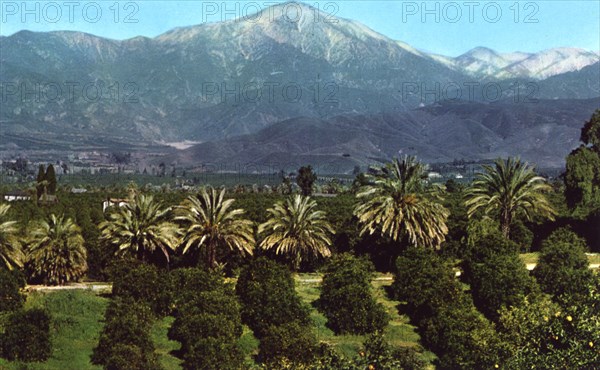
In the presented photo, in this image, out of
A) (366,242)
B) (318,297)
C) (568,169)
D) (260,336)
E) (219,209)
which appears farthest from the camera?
(568,169)

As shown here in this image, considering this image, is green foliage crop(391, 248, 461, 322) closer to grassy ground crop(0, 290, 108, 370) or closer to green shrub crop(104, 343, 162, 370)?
green shrub crop(104, 343, 162, 370)

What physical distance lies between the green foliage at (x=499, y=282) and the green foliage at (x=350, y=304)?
694 centimetres

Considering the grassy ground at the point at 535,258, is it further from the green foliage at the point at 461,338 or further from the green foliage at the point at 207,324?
the green foliage at the point at 207,324

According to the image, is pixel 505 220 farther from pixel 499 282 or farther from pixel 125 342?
pixel 125 342

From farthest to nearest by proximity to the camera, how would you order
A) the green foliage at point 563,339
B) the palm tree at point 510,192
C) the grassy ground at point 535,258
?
the palm tree at point 510,192, the grassy ground at point 535,258, the green foliage at point 563,339

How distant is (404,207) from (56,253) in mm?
27455

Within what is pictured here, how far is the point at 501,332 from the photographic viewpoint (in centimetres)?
3838

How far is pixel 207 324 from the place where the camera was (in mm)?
37000

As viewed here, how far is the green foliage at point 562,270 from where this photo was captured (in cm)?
4509

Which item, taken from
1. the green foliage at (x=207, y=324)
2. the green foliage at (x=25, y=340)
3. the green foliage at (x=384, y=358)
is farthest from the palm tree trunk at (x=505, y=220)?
the green foliage at (x=25, y=340)

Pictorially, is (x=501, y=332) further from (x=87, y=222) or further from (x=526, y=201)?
(x=87, y=222)

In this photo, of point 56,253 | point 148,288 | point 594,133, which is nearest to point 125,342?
point 148,288

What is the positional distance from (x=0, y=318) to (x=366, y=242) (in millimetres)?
31988

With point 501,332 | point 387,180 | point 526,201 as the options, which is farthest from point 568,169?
point 501,332
